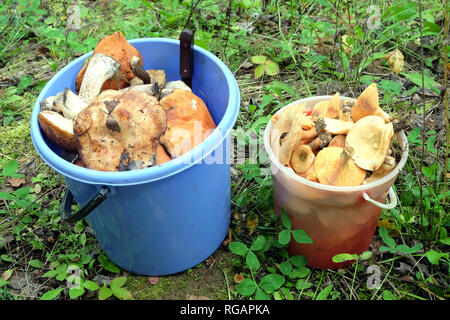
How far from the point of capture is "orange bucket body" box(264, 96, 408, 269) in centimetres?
137

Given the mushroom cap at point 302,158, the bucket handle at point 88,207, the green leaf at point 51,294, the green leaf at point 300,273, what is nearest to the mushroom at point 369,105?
the mushroom cap at point 302,158

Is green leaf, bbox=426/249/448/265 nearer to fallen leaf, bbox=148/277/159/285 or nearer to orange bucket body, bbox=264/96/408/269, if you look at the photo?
orange bucket body, bbox=264/96/408/269

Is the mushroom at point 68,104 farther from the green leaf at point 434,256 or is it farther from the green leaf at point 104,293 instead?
the green leaf at point 434,256

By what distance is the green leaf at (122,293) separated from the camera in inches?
60.8

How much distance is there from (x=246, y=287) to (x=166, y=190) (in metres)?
0.57

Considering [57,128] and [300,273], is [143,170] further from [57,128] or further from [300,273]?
[300,273]

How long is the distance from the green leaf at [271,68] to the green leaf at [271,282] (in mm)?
1294

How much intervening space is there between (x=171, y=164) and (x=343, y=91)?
1.45m

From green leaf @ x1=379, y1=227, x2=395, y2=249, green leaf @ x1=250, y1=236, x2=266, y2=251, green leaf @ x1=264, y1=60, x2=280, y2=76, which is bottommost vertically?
green leaf @ x1=250, y1=236, x2=266, y2=251

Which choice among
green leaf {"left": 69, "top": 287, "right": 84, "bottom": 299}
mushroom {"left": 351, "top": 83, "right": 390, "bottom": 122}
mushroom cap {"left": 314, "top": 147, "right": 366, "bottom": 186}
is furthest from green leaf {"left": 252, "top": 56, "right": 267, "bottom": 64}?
green leaf {"left": 69, "top": 287, "right": 84, "bottom": 299}

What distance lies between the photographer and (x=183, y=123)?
142cm

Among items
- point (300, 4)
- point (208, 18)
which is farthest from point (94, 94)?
point (300, 4)

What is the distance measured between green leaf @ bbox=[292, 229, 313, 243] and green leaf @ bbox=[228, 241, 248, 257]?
0.23 m

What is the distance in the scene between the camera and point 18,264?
172 cm
